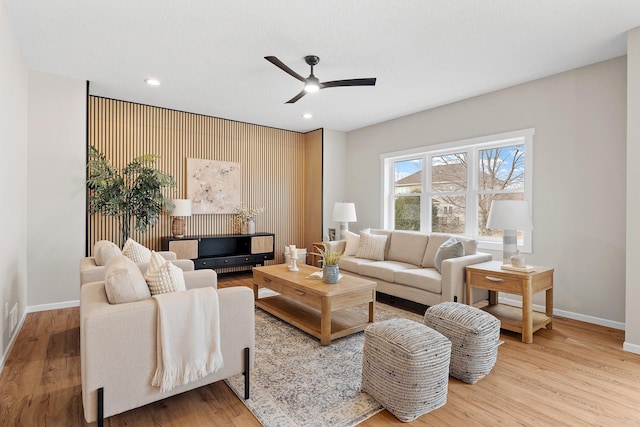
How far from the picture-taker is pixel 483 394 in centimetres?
222

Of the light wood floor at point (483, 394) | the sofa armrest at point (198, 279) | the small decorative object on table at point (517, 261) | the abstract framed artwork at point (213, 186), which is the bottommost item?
the light wood floor at point (483, 394)

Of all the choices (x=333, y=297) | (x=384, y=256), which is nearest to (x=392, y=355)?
(x=333, y=297)

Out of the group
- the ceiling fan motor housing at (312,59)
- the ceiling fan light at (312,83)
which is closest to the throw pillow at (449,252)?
the ceiling fan light at (312,83)

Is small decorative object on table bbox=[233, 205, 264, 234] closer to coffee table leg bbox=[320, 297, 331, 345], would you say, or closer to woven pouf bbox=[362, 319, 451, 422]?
coffee table leg bbox=[320, 297, 331, 345]

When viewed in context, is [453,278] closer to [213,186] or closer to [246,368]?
[246,368]

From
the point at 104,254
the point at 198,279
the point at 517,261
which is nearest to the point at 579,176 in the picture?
the point at 517,261

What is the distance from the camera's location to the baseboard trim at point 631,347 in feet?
9.27

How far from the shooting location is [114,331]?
66.1 inches

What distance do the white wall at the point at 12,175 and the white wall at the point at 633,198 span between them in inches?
198

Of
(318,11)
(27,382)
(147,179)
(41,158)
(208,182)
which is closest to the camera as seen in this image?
(27,382)

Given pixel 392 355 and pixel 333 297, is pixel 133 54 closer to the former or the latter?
pixel 333 297

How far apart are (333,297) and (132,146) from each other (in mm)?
3889

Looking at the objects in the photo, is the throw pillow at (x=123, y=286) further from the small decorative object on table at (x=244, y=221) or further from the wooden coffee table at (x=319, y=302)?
the small decorative object on table at (x=244, y=221)

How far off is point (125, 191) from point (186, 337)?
311 cm
